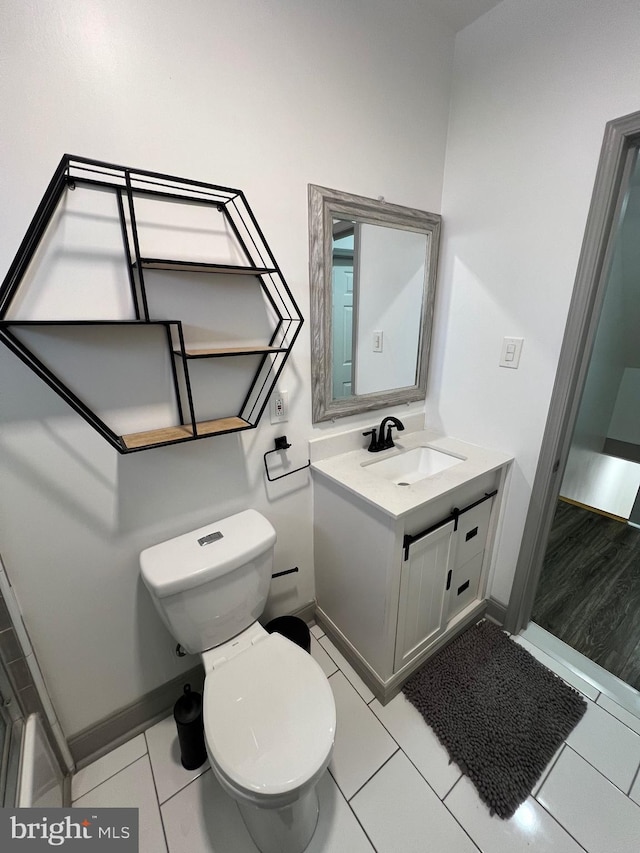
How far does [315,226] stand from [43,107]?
764mm

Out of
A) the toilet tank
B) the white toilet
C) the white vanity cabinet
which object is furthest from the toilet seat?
the white vanity cabinet

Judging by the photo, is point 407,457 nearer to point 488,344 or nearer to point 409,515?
→ point 409,515

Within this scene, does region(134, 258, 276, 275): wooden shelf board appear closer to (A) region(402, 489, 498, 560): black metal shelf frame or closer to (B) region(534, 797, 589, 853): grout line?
(A) region(402, 489, 498, 560): black metal shelf frame

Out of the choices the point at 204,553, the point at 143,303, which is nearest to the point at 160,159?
the point at 143,303

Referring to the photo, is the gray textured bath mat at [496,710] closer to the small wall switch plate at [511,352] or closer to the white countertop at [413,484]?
the white countertop at [413,484]

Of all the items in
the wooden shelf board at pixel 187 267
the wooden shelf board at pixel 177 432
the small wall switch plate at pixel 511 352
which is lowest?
the wooden shelf board at pixel 177 432

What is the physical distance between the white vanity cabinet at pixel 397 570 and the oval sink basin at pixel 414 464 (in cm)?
21

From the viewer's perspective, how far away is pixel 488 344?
1532 millimetres

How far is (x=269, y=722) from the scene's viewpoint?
2.99 feet

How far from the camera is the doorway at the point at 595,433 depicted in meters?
1.15

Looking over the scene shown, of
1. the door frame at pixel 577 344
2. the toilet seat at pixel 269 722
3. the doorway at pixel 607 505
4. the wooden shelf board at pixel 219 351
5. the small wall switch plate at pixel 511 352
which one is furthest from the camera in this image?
the doorway at pixel 607 505

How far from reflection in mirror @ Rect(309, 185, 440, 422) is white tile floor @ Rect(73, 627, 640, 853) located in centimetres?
124

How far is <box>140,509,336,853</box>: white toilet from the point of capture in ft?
2.71

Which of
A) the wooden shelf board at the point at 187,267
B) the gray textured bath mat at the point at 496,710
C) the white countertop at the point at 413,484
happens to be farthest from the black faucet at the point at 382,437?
the gray textured bath mat at the point at 496,710
